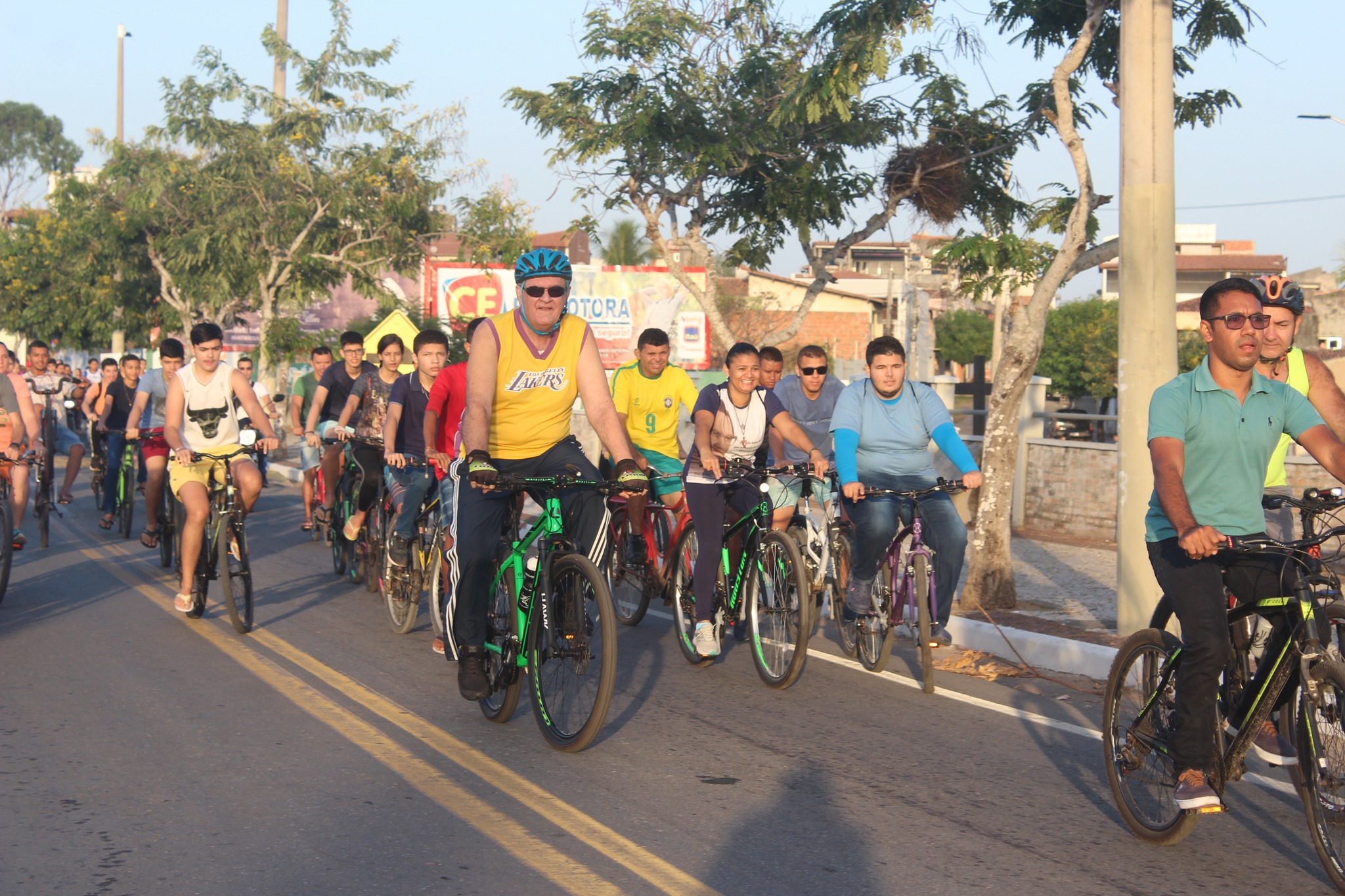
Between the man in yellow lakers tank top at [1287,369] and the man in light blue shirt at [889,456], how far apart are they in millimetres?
1605

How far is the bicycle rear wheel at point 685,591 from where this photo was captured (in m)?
8.23

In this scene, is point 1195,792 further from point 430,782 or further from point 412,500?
point 412,500

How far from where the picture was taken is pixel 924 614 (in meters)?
7.37

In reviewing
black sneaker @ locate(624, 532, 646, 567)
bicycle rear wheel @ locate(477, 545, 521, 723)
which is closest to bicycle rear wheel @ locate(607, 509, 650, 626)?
black sneaker @ locate(624, 532, 646, 567)

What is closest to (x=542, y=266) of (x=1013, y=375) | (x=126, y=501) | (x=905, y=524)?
(x=905, y=524)

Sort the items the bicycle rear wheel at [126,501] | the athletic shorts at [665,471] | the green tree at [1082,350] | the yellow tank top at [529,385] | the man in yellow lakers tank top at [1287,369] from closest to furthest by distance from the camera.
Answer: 1. the man in yellow lakers tank top at [1287,369]
2. the yellow tank top at [529,385]
3. the athletic shorts at [665,471]
4. the bicycle rear wheel at [126,501]
5. the green tree at [1082,350]

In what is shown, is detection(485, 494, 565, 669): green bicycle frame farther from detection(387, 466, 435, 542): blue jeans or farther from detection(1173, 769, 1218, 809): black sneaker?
detection(387, 466, 435, 542): blue jeans

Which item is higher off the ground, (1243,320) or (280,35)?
(280,35)

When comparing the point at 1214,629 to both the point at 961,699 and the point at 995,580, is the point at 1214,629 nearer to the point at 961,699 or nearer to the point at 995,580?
the point at 961,699

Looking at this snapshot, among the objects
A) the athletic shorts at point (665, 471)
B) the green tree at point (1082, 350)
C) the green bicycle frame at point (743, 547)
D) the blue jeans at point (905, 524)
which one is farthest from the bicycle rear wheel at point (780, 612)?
the green tree at point (1082, 350)

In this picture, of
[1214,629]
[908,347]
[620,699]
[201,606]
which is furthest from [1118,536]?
[908,347]

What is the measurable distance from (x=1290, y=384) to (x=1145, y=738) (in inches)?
86.9

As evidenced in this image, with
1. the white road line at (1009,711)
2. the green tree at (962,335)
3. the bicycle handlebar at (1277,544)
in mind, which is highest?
the green tree at (962,335)

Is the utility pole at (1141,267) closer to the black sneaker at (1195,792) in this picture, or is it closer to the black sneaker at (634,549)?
the black sneaker at (634,549)
